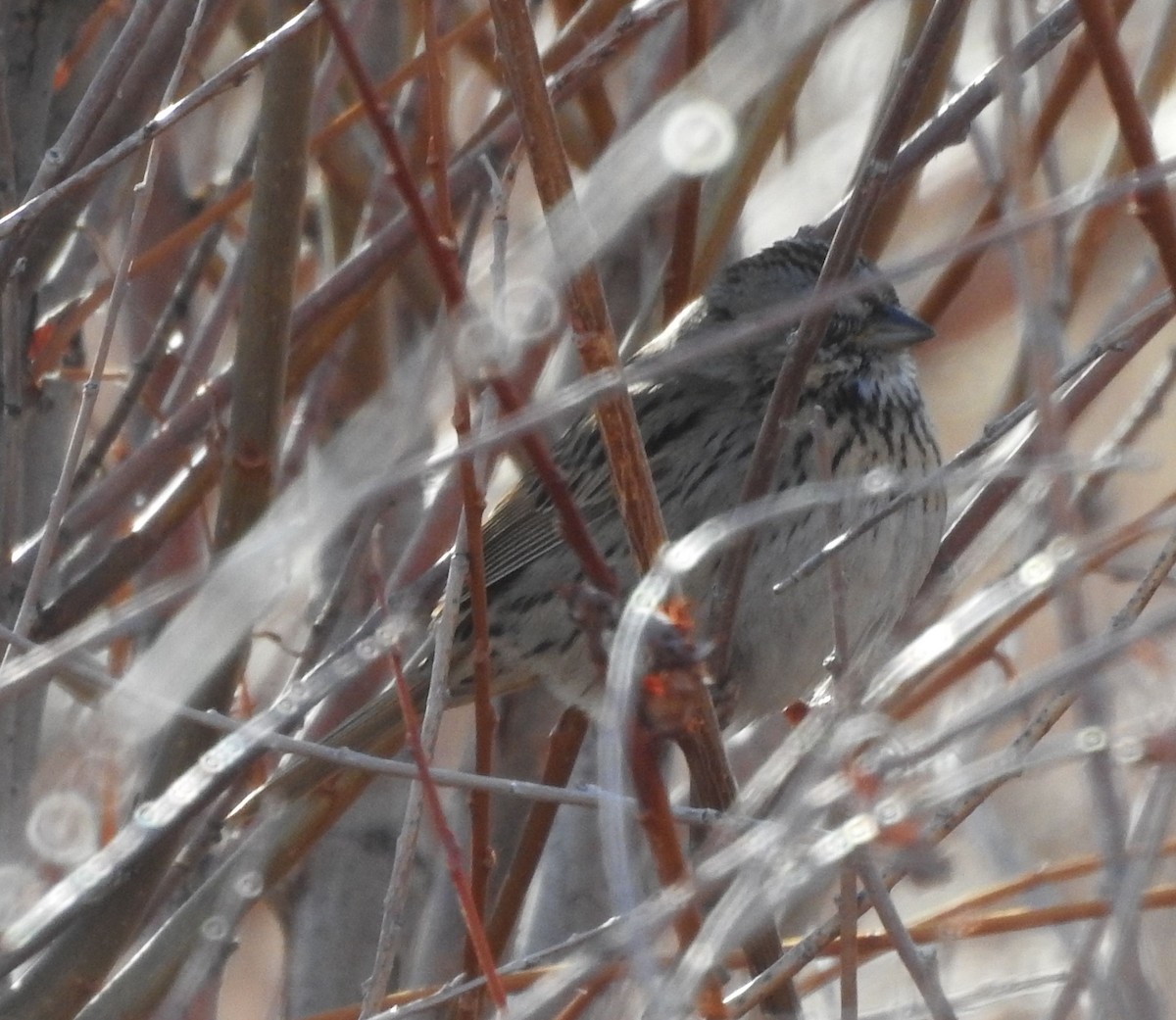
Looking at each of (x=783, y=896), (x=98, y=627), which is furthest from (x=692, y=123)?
(x=783, y=896)

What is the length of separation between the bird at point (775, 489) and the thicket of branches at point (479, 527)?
0.12 meters

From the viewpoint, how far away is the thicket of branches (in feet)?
5.00

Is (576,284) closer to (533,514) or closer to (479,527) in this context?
(479,527)

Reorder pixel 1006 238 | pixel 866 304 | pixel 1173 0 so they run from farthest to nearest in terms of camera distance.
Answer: pixel 866 304
pixel 1173 0
pixel 1006 238

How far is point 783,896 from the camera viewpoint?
139 centimetres

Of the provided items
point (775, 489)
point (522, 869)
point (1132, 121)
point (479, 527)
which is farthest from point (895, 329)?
point (1132, 121)

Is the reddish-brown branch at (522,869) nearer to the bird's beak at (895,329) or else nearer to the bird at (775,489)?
the bird at (775,489)

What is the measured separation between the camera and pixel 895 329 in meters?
3.16

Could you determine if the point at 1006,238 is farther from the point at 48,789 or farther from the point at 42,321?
the point at 42,321

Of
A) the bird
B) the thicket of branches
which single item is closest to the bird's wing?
the bird

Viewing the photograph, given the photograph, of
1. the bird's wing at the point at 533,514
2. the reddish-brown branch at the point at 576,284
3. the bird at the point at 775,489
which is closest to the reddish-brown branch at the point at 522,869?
the bird at the point at 775,489

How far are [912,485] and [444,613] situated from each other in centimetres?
63

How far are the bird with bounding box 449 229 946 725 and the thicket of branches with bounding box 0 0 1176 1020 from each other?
119 mm

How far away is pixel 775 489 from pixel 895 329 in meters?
0.36
